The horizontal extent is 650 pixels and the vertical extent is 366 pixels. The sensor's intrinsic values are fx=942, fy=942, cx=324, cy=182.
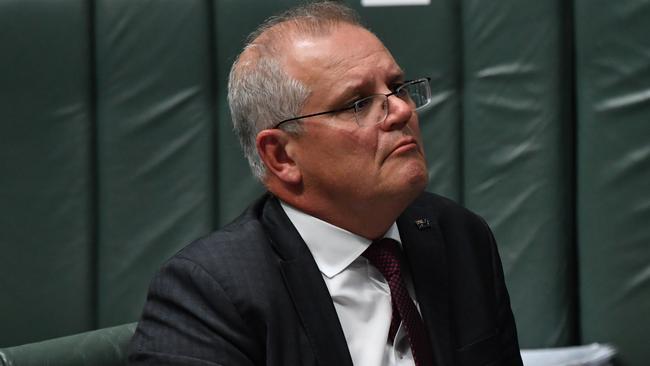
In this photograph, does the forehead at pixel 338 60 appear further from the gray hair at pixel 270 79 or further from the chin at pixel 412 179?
the chin at pixel 412 179

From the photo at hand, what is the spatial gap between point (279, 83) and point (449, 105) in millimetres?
872

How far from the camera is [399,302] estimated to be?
130 centimetres

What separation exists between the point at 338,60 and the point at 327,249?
0.87 feet

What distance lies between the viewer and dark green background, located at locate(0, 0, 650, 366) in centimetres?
209

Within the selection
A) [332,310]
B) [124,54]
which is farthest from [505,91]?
[332,310]

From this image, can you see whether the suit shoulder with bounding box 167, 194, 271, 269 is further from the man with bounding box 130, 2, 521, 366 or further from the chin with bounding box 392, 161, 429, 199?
the chin with bounding box 392, 161, 429, 199

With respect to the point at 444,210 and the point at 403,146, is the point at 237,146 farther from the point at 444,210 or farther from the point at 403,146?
the point at 403,146

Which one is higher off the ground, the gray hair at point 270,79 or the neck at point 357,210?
the gray hair at point 270,79

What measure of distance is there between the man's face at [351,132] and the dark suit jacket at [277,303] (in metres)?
0.10

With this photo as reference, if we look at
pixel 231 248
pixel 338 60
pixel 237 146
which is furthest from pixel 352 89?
pixel 237 146

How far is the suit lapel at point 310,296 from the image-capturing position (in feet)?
4.00

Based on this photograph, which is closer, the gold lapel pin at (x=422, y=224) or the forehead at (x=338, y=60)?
the forehead at (x=338, y=60)

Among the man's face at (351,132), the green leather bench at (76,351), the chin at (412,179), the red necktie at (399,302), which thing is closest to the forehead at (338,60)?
the man's face at (351,132)

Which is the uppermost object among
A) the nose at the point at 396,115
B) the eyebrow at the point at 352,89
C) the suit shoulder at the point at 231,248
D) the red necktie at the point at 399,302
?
the eyebrow at the point at 352,89
